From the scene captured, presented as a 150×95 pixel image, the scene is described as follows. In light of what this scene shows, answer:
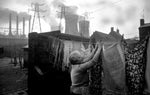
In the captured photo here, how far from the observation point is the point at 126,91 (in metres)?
3.19

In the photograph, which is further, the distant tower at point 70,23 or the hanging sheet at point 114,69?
the distant tower at point 70,23

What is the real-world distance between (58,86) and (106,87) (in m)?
4.09

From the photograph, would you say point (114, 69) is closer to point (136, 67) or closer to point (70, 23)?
point (136, 67)

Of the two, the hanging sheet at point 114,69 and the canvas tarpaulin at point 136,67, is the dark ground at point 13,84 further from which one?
the canvas tarpaulin at point 136,67

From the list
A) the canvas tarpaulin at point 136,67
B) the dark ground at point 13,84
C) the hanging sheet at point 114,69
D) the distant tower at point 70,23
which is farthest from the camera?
the distant tower at point 70,23

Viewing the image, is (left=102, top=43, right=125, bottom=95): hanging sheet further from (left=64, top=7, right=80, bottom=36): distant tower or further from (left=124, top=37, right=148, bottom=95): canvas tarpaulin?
(left=64, top=7, right=80, bottom=36): distant tower

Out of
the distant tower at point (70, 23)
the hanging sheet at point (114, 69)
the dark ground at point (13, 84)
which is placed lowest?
the dark ground at point (13, 84)

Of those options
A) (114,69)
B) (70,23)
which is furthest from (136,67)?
(70,23)

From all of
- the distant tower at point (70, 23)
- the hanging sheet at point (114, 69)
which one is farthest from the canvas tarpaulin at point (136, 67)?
the distant tower at point (70, 23)

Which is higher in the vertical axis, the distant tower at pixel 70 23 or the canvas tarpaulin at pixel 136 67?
the distant tower at pixel 70 23

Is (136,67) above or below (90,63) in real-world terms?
below

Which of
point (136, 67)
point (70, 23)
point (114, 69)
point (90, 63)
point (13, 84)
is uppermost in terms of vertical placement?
point (70, 23)

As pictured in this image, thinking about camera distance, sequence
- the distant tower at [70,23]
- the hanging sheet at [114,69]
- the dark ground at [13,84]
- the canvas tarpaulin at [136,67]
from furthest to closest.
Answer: the distant tower at [70,23]
the dark ground at [13,84]
the hanging sheet at [114,69]
the canvas tarpaulin at [136,67]

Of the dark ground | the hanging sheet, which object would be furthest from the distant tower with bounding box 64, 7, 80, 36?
the hanging sheet
